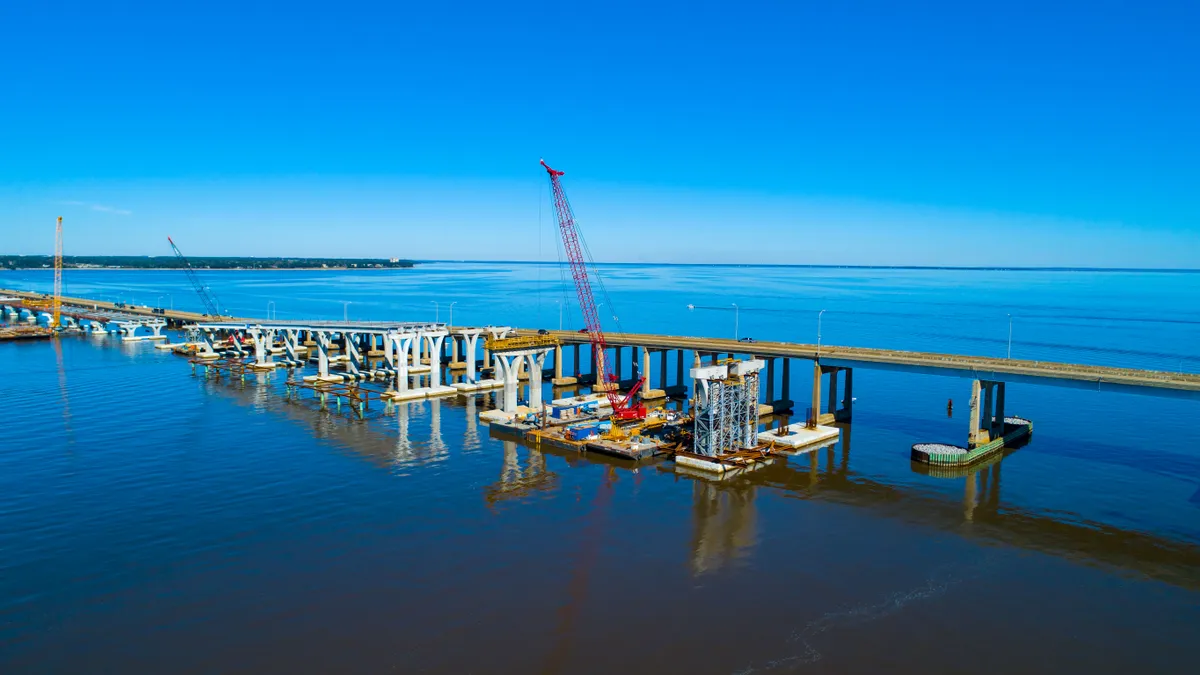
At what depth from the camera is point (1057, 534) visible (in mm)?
43625

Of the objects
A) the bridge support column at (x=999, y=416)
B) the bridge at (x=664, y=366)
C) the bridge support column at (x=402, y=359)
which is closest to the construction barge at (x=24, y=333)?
the bridge at (x=664, y=366)

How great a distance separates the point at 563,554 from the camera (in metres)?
39.7

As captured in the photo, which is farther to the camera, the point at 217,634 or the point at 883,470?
the point at 883,470

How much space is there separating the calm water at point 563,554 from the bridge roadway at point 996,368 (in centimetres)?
666

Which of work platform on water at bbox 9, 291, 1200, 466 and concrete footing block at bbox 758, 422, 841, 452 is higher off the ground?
work platform on water at bbox 9, 291, 1200, 466

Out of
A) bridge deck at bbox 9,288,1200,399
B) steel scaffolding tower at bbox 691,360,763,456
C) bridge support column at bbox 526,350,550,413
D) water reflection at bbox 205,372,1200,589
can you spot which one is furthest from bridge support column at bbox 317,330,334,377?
steel scaffolding tower at bbox 691,360,763,456

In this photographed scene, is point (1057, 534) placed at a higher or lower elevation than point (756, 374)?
lower

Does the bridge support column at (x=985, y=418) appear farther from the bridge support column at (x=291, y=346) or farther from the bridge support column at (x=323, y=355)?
the bridge support column at (x=291, y=346)

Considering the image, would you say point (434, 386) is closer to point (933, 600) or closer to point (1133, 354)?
point (933, 600)

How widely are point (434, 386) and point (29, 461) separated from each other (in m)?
40.6

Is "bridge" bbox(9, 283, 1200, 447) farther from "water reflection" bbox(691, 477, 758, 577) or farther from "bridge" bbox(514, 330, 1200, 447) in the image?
"water reflection" bbox(691, 477, 758, 577)

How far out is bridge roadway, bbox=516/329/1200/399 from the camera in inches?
2184

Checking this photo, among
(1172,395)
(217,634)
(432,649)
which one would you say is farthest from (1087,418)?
(217,634)

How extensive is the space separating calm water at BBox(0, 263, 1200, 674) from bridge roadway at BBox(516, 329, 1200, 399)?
666cm
